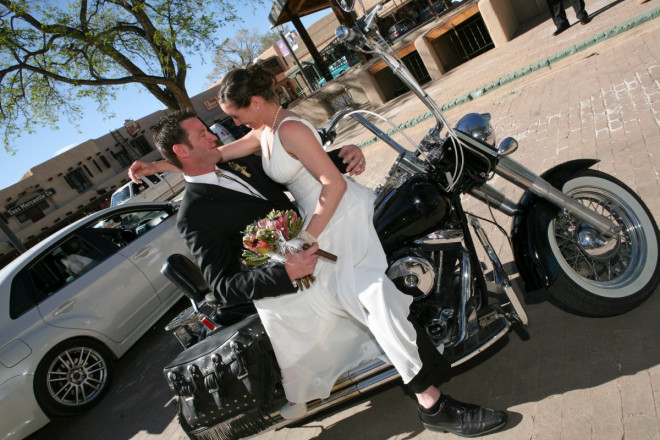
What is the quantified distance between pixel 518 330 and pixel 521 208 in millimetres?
784

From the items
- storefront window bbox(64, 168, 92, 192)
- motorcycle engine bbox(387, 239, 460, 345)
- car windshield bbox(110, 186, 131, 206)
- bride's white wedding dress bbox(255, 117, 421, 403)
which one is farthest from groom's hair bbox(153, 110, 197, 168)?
storefront window bbox(64, 168, 92, 192)

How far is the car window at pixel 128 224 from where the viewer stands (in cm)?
560

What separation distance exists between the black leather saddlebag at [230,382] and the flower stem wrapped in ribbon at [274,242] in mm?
438

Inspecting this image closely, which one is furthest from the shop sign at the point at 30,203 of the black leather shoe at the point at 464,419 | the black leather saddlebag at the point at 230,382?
the black leather shoe at the point at 464,419

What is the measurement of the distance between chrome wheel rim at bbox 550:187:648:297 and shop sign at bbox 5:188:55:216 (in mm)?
40607

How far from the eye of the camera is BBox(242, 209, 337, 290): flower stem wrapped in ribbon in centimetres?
221

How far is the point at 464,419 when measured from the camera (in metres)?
2.33

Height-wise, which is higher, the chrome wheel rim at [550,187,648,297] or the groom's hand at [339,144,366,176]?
the groom's hand at [339,144,366,176]

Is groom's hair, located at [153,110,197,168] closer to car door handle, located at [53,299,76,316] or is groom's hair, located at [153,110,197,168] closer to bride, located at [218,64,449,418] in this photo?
bride, located at [218,64,449,418]

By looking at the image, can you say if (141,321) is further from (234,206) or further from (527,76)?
(527,76)

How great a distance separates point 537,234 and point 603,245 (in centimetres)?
44

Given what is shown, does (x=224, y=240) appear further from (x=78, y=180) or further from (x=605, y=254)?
(x=78, y=180)

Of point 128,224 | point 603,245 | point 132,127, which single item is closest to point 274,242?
point 603,245

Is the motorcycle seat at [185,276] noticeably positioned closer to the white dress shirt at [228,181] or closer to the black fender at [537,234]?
the white dress shirt at [228,181]
